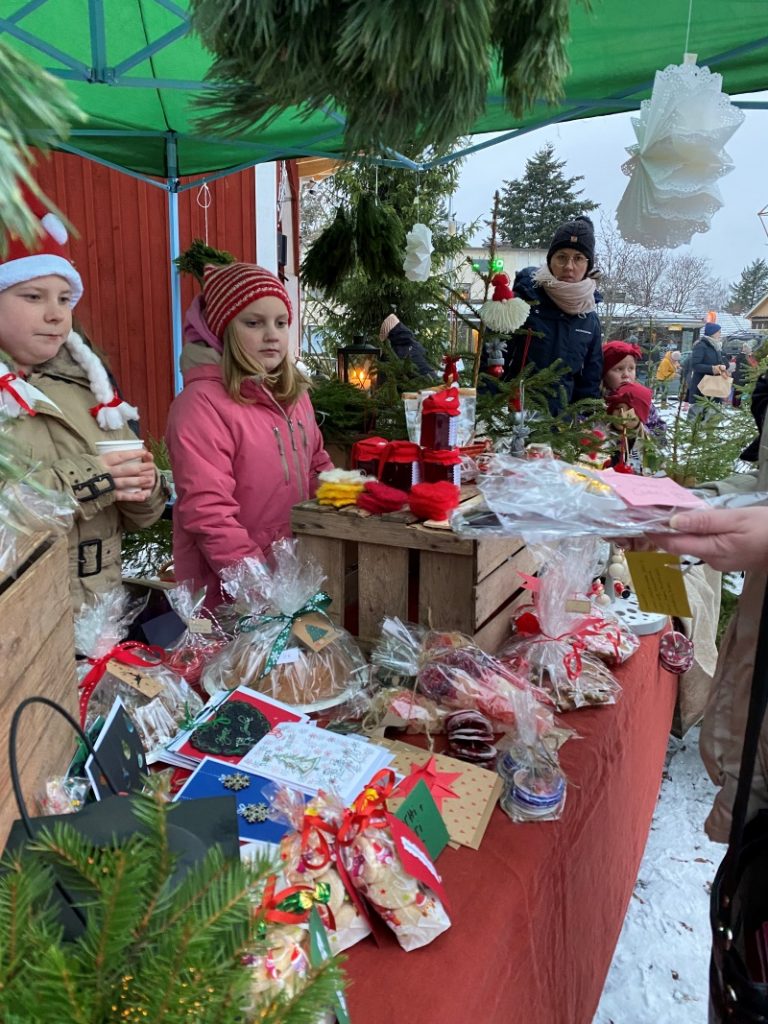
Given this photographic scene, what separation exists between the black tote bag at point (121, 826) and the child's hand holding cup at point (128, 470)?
3.73 ft

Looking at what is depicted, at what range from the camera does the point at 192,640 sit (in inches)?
61.9

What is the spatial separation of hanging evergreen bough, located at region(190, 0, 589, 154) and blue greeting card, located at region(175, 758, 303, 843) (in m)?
1.02

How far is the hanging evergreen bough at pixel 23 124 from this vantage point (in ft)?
1.56

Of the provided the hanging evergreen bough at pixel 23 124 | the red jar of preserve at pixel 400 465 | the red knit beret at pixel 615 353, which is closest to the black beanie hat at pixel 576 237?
the red knit beret at pixel 615 353

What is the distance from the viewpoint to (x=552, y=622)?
1.67 m

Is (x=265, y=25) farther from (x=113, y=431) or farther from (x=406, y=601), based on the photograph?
(x=113, y=431)

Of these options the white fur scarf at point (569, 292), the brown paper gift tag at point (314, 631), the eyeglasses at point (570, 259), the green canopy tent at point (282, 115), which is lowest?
the brown paper gift tag at point (314, 631)

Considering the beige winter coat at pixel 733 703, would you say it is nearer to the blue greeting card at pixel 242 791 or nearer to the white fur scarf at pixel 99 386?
the blue greeting card at pixel 242 791

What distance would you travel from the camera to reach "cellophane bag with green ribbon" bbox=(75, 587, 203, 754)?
1261 mm

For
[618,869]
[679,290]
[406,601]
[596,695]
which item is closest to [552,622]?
[596,695]

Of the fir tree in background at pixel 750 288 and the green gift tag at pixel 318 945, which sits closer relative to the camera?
the green gift tag at pixel 318 945

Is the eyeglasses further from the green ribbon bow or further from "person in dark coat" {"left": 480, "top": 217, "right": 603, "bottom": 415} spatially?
the green ribbon bow

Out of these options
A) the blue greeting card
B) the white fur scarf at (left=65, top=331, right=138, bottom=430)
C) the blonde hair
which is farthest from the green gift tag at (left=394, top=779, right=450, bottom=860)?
the blonde hair

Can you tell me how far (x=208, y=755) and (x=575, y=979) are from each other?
35.2 inches
